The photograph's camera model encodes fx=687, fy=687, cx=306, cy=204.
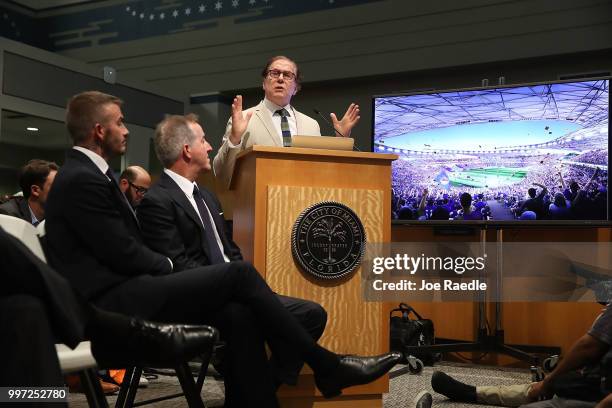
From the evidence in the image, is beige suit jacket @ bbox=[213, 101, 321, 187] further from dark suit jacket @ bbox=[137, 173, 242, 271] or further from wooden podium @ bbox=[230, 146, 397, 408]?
dark suit jacket @ bbox=[137, 173, 242, 271]

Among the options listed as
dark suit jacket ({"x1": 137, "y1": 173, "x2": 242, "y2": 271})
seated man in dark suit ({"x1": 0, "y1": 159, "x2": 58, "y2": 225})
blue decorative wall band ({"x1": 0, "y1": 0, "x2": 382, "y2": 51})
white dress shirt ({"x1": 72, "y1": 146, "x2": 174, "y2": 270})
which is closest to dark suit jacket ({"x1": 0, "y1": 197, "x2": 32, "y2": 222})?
seated man in dark suit ({"x1": 0, "y1": 159, "x2": 58, "y2": 225})

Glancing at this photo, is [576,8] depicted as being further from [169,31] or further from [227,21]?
[169,31]

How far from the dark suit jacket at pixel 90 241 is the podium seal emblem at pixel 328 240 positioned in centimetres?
76

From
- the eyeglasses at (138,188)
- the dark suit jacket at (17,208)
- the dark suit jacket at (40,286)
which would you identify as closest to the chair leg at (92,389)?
the dark suit jacket at (40,286)

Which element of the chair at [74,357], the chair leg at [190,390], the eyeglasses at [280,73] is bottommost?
the chair leg at [190,390]

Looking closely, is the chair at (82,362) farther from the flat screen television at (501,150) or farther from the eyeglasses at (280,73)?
the flat screen television at (501,150)

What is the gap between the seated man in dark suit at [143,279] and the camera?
209 centimetres

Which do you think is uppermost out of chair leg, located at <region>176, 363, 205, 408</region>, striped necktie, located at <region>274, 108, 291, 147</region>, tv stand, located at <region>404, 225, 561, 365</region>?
striped necktie, located at <region>274, 108, 291, 147</region>

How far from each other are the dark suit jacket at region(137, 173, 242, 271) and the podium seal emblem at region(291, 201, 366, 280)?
41 cm

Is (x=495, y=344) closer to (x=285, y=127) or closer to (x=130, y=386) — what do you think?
(x=285, y=127)

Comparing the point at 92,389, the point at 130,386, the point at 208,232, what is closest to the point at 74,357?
the point at 92,389

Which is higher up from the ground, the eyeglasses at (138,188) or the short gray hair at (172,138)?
the short gray hair at (172,138)

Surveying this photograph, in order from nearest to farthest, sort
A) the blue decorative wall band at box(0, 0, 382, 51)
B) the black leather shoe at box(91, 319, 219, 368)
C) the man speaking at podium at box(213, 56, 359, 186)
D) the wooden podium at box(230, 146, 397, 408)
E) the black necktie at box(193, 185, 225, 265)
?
1. the black leather shoe at box(91, 319, 219, 368)
2. the black necktie at box(193, 185, 225, 265)
3. the wooden podium at box(230, 146, 397, 408)
4. the man speaking at podium at box(213, 56, 359, 186)
5. the blue decorative wall band at box(0, 0, 382, 51)

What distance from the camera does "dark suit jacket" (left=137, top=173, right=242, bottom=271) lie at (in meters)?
2.41
